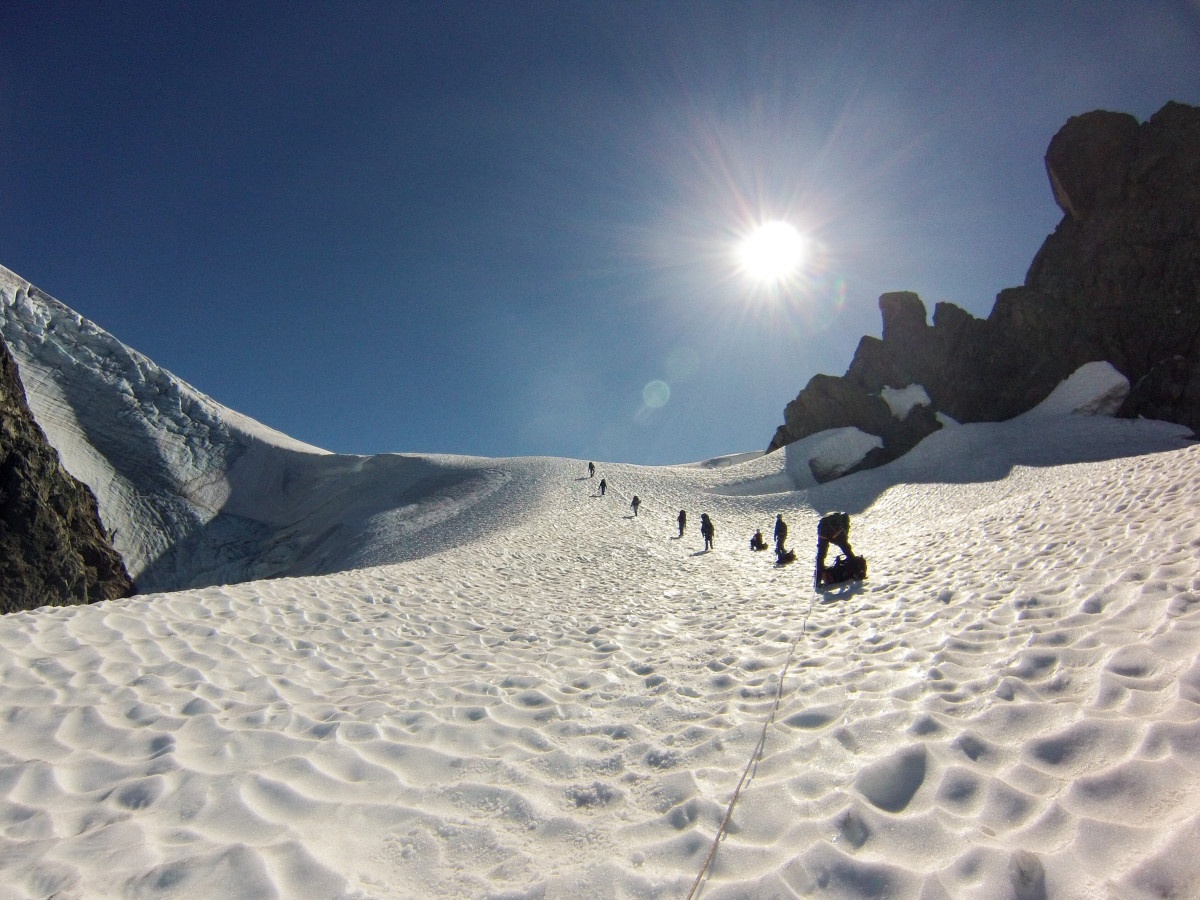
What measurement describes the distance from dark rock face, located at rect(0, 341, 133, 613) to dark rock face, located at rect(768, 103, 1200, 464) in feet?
154

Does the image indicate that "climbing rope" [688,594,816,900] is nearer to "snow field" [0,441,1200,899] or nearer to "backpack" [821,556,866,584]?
"snow field" [0,441,1200,899]

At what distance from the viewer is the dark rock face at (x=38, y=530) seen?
12.5 meters

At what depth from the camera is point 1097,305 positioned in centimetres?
3675

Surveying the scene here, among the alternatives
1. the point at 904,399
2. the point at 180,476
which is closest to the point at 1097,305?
the point at 904,399

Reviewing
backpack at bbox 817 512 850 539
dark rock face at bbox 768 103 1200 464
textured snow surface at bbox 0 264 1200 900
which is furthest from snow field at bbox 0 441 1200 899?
dark rock face at bbox 768 103 1200 464

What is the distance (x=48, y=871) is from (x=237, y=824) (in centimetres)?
84

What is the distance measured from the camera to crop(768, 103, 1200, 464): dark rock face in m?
32.7

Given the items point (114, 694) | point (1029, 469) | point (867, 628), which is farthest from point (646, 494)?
point (114, 694)

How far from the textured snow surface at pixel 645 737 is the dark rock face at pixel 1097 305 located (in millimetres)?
34069

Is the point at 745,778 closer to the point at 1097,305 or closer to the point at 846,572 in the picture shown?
the point at 846,572

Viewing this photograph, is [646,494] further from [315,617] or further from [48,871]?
[48,871]

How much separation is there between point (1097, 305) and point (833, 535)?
132ft

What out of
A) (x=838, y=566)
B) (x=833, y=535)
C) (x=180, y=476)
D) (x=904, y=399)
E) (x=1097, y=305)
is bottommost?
(x=838, y=566)

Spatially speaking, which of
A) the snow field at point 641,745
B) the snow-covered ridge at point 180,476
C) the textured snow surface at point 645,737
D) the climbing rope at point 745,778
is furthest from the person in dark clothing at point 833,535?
the snow-covered ridge at point 180,476
